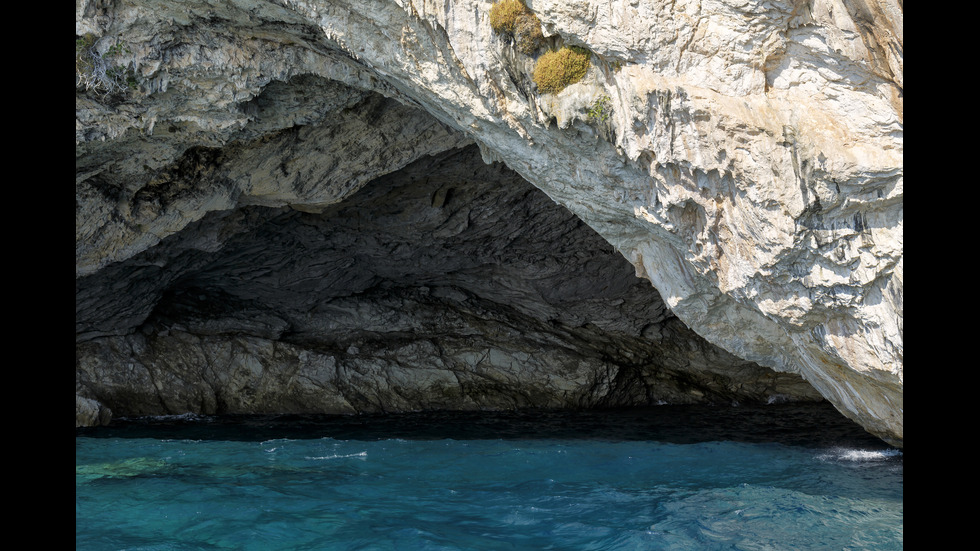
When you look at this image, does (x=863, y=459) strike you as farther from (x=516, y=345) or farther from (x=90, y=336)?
(x=90, y=336)

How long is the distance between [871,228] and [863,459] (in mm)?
6263

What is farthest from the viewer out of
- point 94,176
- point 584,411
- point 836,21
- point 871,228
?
point 584,411

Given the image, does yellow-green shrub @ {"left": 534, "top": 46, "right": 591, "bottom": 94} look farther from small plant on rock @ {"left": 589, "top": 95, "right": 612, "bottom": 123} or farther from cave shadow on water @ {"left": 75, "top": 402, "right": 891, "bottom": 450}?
cave shadow on water @ {"left": 75, "top": 402, "right": 891, "bottom": 450}

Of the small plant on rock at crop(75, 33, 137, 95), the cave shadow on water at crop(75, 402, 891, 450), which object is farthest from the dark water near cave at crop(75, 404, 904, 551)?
the small plant on rock at crop(75, 33, 137, 95)

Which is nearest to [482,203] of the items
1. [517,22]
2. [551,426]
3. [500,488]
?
[551,426]

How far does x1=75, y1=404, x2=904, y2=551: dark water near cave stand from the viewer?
9.05 meters

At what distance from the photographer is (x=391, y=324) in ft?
68.6

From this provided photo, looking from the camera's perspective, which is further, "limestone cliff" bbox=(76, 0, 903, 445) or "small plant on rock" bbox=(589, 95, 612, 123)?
"small plant on rock" bbox=(589, 95, 612, 123)

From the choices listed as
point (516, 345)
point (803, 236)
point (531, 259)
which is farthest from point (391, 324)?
point (803, 236)

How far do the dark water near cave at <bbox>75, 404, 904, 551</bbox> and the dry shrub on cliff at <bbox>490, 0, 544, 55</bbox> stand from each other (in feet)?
20.9

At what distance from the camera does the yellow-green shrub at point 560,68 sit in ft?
29.1

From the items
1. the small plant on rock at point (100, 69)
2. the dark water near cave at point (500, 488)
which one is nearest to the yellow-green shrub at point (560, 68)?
the dark water near cave at point (500, 488)

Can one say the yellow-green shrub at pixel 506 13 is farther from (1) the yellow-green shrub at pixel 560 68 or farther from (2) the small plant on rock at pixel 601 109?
(2) the small plant on rock at pixel 601 109

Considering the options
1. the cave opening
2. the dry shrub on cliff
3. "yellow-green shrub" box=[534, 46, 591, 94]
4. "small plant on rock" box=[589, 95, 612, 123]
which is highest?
the dry shrub on cliff
